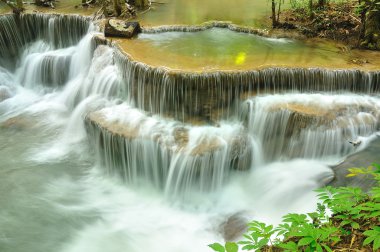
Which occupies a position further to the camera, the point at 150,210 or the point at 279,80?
the point at 279,80

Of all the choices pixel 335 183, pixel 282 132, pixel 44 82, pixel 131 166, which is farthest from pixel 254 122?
pixel 44 82

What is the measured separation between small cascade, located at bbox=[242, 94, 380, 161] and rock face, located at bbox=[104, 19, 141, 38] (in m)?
4.16

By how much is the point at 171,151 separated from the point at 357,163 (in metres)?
A: 3.52

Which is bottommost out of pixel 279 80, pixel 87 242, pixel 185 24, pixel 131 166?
pixel 87 242

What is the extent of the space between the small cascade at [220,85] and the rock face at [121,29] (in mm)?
1939

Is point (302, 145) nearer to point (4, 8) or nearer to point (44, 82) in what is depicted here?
point (44, 82)

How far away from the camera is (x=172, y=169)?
715 cm

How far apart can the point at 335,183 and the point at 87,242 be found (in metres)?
4.55

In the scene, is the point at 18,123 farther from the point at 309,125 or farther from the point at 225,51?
the point at 309,125

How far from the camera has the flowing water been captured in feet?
21.5

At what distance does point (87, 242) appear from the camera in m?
6.43

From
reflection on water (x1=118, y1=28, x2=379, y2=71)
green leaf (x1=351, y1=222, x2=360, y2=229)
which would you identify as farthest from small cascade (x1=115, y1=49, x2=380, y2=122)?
green leaf (x1=351, y1=222, x2=360, y2=229)

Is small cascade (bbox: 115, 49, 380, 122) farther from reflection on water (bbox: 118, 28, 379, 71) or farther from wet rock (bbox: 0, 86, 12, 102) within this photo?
wet rock (bbox: 0, 86, 12, 102)

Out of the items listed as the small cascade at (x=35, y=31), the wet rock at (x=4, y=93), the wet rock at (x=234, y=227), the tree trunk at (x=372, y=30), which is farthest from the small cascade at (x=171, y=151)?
the small cascade at (x=35, y=31)
